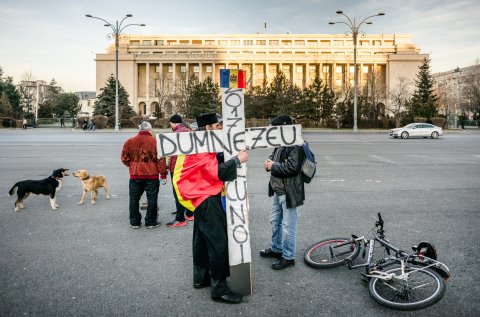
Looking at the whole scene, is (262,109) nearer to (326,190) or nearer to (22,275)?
(326,190)

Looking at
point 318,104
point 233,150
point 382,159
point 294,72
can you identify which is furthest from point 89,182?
point 294,72

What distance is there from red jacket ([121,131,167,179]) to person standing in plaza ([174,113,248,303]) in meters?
2.73

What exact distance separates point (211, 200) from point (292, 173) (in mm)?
1239

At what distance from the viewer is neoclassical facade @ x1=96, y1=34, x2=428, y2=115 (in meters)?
95.1

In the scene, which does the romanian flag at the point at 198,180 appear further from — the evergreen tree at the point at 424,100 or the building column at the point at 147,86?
the building column at the point at 147,86

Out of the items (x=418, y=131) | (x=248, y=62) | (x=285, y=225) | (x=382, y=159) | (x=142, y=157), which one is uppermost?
(x=248, y=62)

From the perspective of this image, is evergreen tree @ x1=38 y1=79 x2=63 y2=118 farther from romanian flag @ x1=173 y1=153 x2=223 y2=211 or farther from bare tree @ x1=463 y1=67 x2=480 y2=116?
romanian flag @ x1=173 y1=153 x2=223 y2=211

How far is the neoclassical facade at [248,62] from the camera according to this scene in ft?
312

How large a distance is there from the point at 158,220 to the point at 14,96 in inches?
3020

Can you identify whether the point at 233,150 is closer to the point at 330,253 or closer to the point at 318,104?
the point at 330,253

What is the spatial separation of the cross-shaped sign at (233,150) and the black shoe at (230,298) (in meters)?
0.09

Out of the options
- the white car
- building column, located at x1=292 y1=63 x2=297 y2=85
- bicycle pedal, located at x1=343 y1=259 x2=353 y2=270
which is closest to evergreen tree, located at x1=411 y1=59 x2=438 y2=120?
the white car

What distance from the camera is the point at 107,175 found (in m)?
12.1

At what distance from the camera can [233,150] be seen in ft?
13.4
